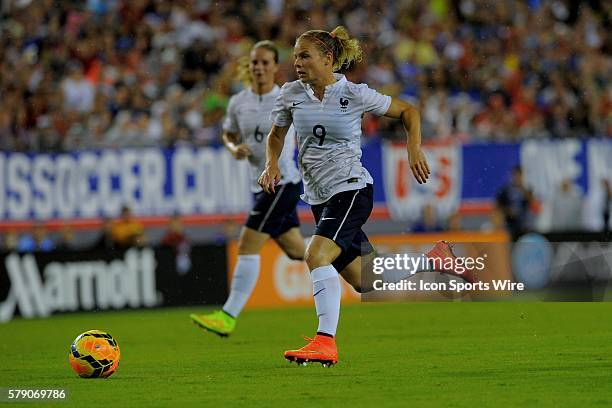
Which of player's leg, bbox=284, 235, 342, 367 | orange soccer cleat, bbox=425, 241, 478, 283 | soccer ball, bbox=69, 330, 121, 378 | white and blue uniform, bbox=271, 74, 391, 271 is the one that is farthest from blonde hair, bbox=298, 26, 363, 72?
soccer ball, bbox=69, 330, 121, 378

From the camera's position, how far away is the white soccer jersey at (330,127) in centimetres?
924

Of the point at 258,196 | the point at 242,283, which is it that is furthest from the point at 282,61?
the point at 242,283

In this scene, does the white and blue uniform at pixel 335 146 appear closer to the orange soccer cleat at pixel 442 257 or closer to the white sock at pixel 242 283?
the orange soccer cleat at pixel 442 257

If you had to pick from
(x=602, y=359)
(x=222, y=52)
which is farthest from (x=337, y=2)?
(x=602, y=359)

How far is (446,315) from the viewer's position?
15.2 metres

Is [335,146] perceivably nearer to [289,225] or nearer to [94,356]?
[94,356]

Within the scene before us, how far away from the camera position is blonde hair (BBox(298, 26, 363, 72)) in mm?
9156

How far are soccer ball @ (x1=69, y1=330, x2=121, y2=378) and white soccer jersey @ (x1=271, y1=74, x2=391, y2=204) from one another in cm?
193

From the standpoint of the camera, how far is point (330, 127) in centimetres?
927

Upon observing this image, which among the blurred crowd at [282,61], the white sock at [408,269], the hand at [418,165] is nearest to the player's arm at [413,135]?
the hand at [418,165]

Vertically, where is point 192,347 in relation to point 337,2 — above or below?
below

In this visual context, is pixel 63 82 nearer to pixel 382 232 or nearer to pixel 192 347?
pixel 382 232

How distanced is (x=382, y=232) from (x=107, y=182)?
476cm

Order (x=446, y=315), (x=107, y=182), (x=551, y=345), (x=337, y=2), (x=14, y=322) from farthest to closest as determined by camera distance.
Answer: (x=337, y=2) < (x=107, y=182) < (x=14, y=322) < (x=446, y=315) < (x=551, y=345)
